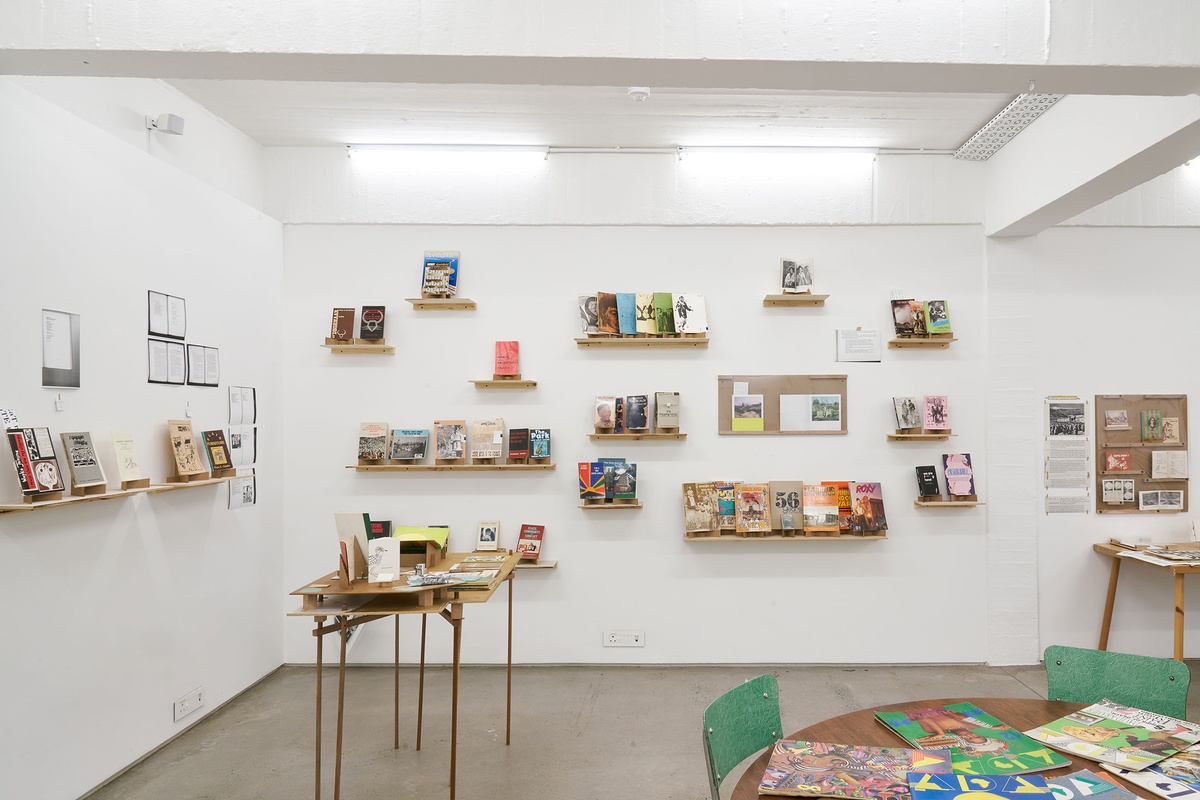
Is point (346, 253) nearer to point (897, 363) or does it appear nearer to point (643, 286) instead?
point (643, 286)

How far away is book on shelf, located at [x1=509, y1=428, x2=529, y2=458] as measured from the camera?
178 inches

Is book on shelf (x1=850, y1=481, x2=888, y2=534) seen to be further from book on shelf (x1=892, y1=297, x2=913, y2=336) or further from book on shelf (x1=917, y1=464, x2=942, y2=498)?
book on shelf (x1=892, y1=297, x2=913, y2=336)

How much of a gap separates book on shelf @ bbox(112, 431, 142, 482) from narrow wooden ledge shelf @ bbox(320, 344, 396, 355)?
4.83 ft

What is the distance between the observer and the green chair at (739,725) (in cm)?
182

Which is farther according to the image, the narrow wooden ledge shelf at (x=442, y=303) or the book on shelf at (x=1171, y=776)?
the narrow wooden ledge shelf at (x=442, y=303)

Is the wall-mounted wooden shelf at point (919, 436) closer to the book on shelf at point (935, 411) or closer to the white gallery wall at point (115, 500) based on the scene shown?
the book on shelf at point (935, 411)

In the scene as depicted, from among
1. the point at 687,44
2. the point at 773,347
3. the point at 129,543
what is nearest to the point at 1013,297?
the point at 773,347

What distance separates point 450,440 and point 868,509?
2.86m

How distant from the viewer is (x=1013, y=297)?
4637mm

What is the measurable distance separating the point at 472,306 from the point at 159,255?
1803 millimetres

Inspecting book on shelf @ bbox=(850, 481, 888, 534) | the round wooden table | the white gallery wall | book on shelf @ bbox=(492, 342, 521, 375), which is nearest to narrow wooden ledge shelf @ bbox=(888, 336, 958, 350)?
book on shelf @ bbox=(850, 481, 888, 534)

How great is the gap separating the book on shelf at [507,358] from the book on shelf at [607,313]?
603mm

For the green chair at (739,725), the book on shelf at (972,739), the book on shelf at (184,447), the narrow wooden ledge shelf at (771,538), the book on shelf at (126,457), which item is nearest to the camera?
the book on shelf at (972,739)

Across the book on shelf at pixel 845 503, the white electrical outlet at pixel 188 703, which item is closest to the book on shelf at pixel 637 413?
the book on shelf at pixel 845 503
